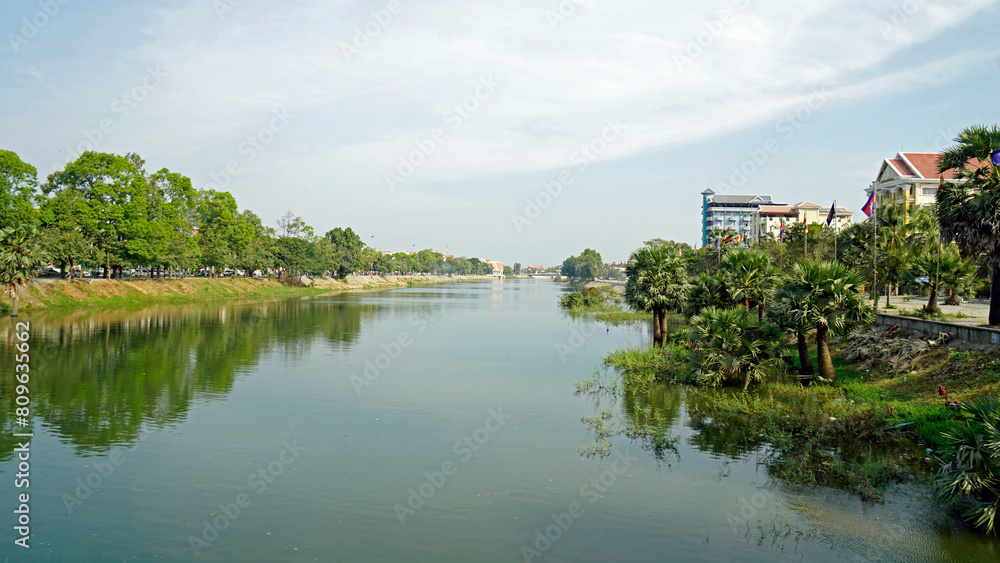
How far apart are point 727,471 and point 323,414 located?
15.2m

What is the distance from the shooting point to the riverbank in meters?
57.2

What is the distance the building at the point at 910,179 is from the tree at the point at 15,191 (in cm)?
A: 9650

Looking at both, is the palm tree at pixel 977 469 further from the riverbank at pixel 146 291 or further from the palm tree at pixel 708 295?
the riverbank at pixel 146 291

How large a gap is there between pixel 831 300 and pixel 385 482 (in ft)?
68.1

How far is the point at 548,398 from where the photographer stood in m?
27.8

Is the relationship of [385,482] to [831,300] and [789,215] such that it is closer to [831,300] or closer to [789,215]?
[831,300]

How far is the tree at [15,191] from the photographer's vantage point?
54.9 m

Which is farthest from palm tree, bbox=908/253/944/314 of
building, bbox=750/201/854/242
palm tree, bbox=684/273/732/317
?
building, bbox=750/201/854/242

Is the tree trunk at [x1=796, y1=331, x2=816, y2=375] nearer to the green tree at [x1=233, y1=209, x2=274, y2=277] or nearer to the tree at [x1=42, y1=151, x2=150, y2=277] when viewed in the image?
the tree at [x1=42, y1=151, x2=150, y2=277]

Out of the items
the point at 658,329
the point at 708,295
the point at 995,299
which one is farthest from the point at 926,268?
the point at 658,329

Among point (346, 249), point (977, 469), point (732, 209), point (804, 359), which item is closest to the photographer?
point (977, 469)

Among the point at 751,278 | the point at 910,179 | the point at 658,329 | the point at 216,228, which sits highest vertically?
the point at 910,179

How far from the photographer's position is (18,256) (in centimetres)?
4759

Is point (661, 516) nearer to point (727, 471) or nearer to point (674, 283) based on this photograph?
point (727, 471)
